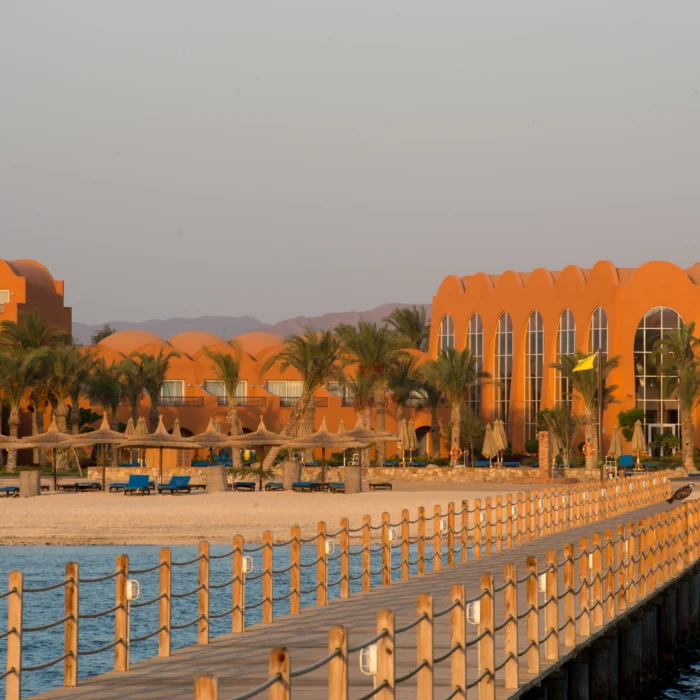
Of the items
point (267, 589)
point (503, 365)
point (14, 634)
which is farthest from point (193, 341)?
point (14, 634)

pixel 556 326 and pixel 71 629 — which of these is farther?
pixel 556 326

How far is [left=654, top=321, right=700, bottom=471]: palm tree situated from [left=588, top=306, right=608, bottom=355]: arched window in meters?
6.72

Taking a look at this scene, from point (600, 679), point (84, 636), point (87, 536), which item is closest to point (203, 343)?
point (87, 536)

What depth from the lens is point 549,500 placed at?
2791 centimetres

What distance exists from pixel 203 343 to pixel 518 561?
64.5 meters

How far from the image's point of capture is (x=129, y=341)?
82.0 m

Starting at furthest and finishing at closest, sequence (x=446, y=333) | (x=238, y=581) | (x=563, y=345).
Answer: (x=446, y=333), (x=563, y=345), (x=238, y=581)

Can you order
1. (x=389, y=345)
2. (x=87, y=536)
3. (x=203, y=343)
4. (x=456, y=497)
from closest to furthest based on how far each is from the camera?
(x=87, y=536) → (x=456, y=497) → (x=389, y=345) → (x=203, y=343)

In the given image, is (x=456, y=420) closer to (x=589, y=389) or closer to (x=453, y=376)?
(x=453, y=376)

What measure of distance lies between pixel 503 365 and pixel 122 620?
226 feet

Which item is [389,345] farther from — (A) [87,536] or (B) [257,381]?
(A) [87,536]

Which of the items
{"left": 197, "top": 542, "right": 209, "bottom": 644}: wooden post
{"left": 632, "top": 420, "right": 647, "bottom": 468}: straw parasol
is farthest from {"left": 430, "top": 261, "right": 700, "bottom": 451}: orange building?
{"left": 197, "top": 542, "right": 209, "bottom": 644}: wooden post

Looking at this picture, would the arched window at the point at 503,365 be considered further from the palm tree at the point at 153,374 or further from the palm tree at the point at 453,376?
the palm tree at the point at 153,374

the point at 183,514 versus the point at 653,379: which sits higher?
the point at 653,379
